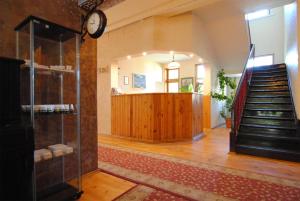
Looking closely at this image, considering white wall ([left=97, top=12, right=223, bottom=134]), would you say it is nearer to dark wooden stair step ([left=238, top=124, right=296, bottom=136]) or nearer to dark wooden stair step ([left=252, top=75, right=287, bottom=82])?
dark wooden stair step ([left=252, top=75, right=287, bottom=82])

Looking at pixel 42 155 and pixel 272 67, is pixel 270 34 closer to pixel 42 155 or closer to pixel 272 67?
pixel 272 67

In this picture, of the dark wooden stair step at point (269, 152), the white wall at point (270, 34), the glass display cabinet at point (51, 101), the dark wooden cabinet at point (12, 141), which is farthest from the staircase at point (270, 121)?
the dark wooden cabinet at point (12, 141)

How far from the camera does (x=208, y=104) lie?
719 cm

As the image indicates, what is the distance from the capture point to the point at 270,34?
8.25 meters

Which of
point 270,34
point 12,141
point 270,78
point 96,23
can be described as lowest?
point 12,141

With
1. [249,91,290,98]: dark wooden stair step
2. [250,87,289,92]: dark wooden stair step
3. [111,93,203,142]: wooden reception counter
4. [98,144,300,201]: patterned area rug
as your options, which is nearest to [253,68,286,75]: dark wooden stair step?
[250,87,289,92]: dark wooden stair step

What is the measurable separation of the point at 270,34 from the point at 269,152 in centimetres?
668

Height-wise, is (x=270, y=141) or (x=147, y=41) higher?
(x=147, y=41)

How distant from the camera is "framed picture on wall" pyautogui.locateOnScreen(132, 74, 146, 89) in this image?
7.90m

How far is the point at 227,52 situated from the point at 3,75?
286 inches

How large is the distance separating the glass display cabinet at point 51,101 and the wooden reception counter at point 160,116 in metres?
2.63

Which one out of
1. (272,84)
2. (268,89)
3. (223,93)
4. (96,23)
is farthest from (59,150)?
(223,93)

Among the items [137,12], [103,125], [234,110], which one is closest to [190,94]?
[234,110]

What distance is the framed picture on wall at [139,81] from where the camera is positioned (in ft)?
25.9
